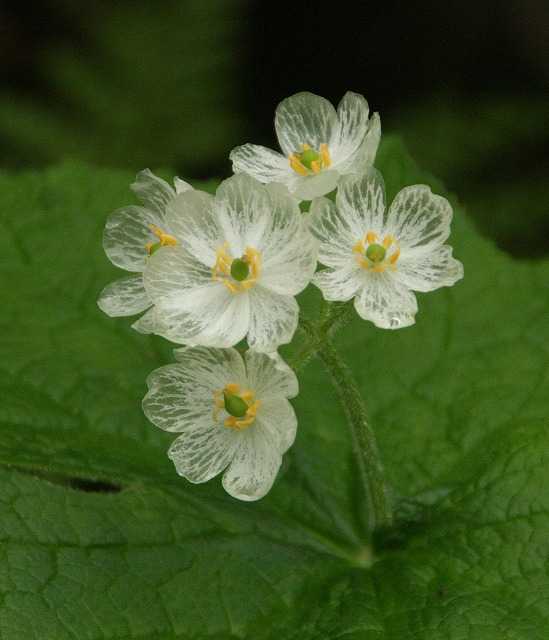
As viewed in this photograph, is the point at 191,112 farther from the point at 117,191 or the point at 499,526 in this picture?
the point at 499,526

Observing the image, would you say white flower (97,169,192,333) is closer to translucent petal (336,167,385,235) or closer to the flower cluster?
the flower cluster

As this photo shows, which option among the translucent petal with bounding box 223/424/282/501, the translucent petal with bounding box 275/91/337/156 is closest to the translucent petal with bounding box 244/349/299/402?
the translucent petal with bounding box 223/424/282/501

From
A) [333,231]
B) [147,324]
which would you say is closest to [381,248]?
[333,231]

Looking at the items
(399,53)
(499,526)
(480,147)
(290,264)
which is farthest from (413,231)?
(399,53)

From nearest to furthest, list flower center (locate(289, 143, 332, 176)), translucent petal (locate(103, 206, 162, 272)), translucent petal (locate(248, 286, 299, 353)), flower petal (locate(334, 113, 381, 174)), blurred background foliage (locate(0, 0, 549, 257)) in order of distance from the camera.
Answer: translucent petal (locate(248, 286, 299, 353)) → flower petal (locate(334, 113, 381, 174)) → flower center (locate(289, 143, 332, 176)) → translucent petal (locate(103, 206, 162, 272)) → blurred background foliage (locate(0, 0, 549, 257))

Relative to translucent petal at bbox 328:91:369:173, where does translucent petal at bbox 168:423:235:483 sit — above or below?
below

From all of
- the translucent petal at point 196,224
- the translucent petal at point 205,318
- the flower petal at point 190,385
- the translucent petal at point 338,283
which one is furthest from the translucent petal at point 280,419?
the translucent petal at point 196,224

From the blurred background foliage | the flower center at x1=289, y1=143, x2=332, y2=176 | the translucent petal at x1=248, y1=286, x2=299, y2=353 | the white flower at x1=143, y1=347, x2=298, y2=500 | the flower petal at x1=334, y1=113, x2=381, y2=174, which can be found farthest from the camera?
the blurred background foliage
